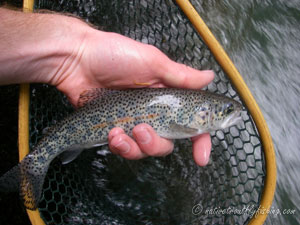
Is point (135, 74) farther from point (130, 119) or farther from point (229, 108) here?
point (229, 108)

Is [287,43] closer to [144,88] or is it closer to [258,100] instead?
[258,100]

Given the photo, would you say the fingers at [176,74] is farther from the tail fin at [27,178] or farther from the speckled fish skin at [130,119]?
the tail fin at [27,178]

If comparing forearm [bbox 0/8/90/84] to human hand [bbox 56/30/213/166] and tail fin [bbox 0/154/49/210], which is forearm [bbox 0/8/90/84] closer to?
human hand [bbox 56/30/213/166]

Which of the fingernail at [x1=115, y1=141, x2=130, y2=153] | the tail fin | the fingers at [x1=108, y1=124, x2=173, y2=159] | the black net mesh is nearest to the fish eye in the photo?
the black net mesh

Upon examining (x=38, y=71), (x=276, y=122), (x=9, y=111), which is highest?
(x=38, y=71)

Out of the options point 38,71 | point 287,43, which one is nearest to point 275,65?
point 287,43

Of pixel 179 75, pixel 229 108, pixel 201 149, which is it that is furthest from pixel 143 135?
pixel 229 108
